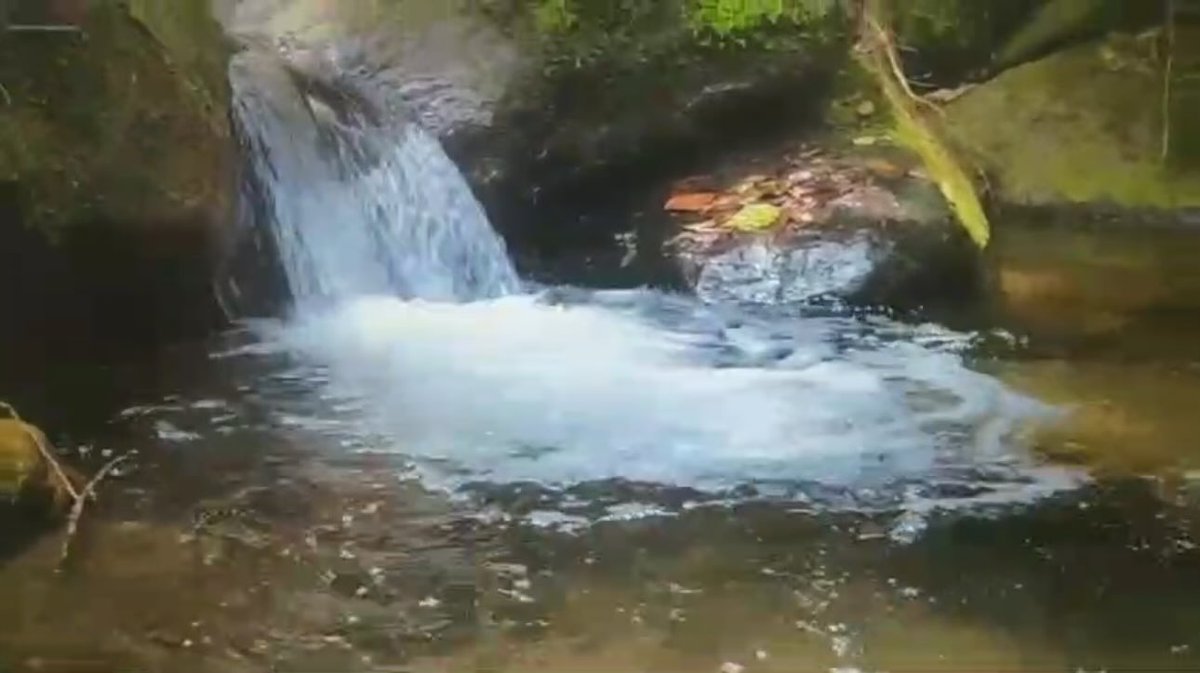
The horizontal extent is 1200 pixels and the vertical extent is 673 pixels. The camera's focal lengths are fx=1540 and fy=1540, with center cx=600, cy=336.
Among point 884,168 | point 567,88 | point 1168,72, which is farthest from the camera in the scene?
point 1168,72

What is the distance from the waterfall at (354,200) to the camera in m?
5.93

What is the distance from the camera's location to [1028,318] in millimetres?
5578

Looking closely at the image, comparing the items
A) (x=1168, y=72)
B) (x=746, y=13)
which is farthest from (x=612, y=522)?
(x=1168, y=72)

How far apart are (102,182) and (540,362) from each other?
1496 millimetres

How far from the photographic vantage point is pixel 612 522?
11.6ft

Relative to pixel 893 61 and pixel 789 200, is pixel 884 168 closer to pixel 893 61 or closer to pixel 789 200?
pixel 789 200

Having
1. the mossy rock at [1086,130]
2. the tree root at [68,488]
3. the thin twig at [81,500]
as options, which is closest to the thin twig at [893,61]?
the mossy rock at [1086,130]

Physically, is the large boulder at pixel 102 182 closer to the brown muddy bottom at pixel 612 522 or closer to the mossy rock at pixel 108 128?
the mossy rock at pixel 108 128

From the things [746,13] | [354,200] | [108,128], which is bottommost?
[354,200]

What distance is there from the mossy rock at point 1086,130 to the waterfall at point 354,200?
7.34 ft

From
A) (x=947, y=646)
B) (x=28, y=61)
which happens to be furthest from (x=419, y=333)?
(x=947, y=646)

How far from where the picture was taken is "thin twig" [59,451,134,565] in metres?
3.36

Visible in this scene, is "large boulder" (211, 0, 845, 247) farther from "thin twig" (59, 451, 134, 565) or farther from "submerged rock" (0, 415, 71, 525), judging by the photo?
"submerged rock" (0, 415, 71, 525)

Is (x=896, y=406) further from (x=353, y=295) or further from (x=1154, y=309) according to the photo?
(x=353, y=295)
